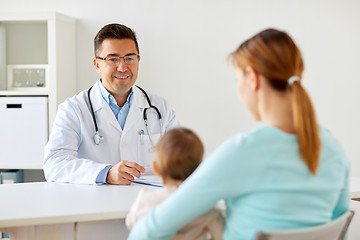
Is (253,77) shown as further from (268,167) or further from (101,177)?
(101,177)

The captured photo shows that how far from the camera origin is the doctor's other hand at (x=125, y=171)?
79.2 inches

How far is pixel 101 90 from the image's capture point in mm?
2475

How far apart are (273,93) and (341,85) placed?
2889mm

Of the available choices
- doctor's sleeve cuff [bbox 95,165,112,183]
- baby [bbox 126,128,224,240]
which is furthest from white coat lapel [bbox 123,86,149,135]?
baby [bbox 126,128,224,240]

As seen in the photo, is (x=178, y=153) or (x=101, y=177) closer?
(x=178, y=153)

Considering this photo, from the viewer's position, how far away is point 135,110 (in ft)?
8.07

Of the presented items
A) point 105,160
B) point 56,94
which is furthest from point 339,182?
point 56,94

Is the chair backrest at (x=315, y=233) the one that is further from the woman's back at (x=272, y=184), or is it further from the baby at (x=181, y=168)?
the baby at (x=181, y=168)

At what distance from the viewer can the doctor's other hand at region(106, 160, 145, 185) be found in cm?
201

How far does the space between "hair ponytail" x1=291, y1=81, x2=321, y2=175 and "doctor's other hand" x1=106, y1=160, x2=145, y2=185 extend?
94 centimetres

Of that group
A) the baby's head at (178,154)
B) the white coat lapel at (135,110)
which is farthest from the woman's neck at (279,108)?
the white coat lapel at (135,110)

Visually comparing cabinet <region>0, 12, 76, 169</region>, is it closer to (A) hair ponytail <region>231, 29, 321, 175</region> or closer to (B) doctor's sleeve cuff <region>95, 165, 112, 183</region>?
(B) doctor's sleeve cuff <region>95, 165, 112, 183</region>

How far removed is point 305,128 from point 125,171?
988 millimetres

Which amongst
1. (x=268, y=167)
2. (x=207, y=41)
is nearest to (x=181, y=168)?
(x=268, y=167)
